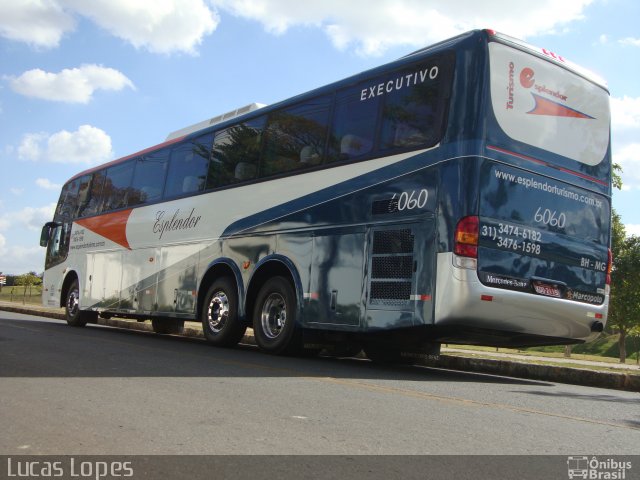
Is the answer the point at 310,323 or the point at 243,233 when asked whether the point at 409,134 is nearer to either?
the point at 310,323

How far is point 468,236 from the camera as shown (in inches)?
324

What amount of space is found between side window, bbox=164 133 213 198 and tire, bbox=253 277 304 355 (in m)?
3.12

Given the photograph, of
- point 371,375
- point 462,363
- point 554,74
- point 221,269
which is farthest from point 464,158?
point 221,269

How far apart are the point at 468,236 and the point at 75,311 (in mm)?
12466

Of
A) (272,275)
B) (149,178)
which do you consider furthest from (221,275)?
(149,178)

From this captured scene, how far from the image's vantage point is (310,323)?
10125 mm

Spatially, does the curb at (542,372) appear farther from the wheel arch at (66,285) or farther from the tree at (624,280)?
the tree at (624,280)

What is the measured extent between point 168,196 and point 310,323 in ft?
18.1

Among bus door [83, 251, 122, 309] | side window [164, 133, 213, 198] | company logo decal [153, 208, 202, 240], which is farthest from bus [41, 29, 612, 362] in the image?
bus door [83, 251, 122, 309]

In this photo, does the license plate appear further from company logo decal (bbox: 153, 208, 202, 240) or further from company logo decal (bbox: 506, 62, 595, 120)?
company logo decal (bbox: 153, 208, 202, 240)

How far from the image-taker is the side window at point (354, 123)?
9.66 m

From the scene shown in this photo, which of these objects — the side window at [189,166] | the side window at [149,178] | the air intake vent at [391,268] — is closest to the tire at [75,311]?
the side window at [149,178]

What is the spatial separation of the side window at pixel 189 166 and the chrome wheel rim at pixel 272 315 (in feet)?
10.5

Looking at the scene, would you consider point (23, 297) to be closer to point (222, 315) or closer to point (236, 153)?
point (222, 315)
